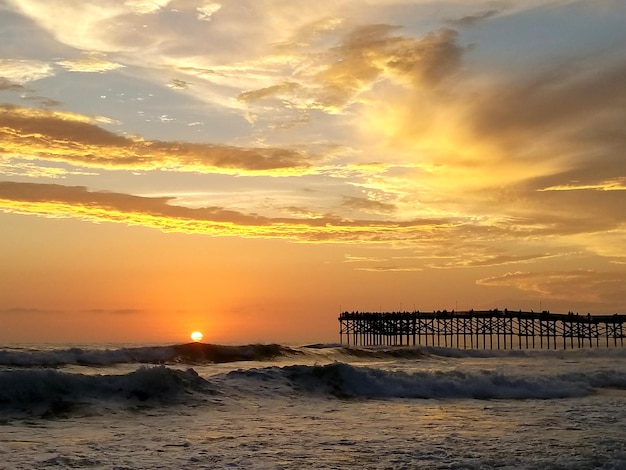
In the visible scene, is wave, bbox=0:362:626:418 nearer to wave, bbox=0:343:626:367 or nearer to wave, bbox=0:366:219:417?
wave, bbox=0:366:219:417

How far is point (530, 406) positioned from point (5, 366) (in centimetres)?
2146

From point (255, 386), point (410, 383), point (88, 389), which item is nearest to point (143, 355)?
point (255, 386)

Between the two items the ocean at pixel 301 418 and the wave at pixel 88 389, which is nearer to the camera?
the ocean at pixel 301 418

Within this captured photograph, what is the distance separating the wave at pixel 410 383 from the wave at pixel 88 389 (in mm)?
2882

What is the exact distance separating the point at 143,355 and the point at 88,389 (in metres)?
13.4

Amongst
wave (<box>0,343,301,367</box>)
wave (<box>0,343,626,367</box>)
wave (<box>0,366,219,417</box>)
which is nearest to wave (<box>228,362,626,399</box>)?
wave (<box>0,366,219,417</box>)

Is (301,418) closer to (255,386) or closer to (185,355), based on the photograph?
(255,386)

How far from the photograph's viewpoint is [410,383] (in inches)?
973

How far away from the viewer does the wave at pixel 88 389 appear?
60.1 feet

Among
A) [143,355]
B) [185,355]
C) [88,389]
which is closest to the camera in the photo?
[88,389]

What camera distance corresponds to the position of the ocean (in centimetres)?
1174

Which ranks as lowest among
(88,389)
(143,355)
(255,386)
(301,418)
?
(301,418)

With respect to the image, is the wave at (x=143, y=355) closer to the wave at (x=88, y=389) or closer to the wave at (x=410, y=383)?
the wave at (x=88, y=389)

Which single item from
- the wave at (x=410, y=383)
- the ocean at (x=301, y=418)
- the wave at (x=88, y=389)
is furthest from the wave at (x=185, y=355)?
the wave at (x=410, y=383)
